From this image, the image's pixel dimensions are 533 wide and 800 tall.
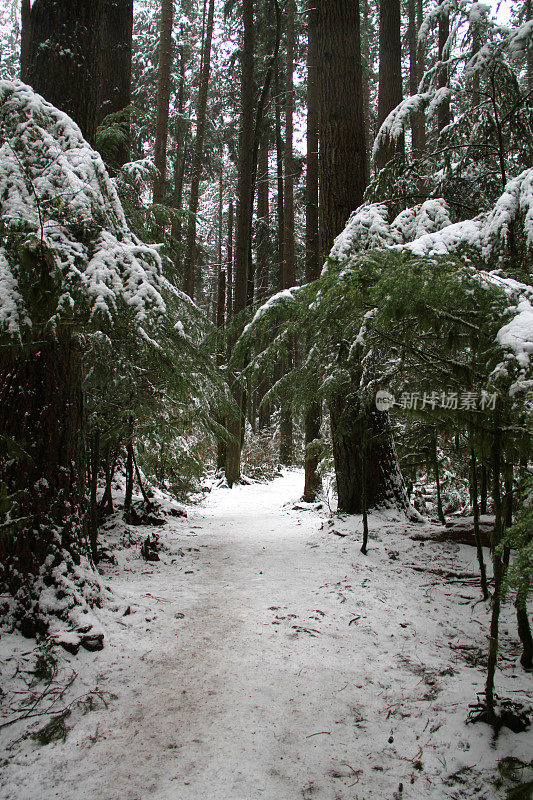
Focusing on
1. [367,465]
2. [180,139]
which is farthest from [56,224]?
[180,139]

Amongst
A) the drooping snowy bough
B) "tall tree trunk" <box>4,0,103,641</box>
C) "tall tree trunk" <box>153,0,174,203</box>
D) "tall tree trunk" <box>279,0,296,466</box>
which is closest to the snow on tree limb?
the drooping snowy bough

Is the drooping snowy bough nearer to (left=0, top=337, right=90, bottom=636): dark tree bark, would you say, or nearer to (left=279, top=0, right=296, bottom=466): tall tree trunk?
(left=0, top=337, right=90, bottom=636): dark tree bark

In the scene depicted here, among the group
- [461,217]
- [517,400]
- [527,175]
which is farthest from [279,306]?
[461,217]

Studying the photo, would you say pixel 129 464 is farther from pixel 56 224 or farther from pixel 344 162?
pixel 344 162

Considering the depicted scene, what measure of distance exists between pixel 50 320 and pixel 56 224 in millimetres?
546

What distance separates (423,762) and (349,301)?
2.12 meters

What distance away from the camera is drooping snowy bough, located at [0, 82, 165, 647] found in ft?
6.66

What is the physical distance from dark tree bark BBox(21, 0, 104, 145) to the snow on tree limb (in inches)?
56.1

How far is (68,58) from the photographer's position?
3477mm

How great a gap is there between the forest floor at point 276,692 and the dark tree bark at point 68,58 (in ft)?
12.9

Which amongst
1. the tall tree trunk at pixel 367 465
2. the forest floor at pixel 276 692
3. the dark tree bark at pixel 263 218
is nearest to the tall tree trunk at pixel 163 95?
the dark tree bark at pixel 263 218

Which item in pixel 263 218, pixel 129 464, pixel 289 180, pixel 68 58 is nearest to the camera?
pixel 68 58

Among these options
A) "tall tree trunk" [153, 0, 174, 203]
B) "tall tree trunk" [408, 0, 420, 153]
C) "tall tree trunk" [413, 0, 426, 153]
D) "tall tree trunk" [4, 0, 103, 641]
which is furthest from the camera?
"tall tree trunk" [408, 0, 420, 153]

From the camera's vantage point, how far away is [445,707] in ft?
7.04
